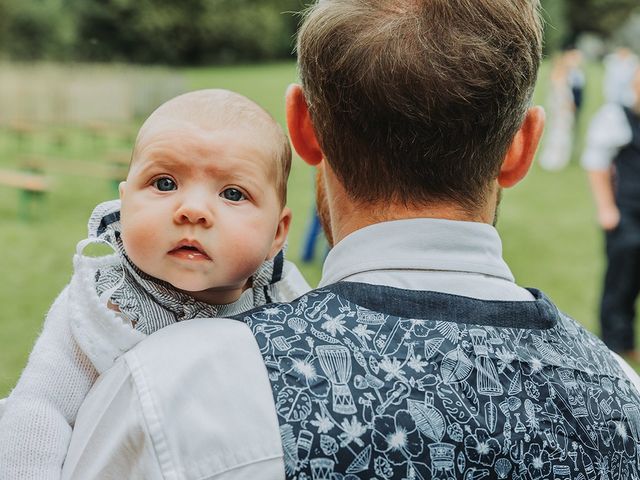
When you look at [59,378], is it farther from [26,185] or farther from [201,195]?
[26,185]

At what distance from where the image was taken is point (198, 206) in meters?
1.48

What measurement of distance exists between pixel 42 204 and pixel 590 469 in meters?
10.2

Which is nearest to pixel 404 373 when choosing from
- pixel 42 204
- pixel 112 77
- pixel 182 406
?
pixel 182 406

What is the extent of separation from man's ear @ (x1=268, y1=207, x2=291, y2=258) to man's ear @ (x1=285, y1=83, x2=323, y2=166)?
0.82 feet

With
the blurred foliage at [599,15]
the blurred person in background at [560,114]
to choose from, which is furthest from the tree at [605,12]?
the blurred person in background at [560,114]

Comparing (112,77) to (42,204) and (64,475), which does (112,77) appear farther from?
(64,475)

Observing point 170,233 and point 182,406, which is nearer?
point 182,406

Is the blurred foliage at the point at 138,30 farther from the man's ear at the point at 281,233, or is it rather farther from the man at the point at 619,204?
the man's ear at the point at 281,233

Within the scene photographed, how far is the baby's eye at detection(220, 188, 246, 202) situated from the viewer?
1.56 metres

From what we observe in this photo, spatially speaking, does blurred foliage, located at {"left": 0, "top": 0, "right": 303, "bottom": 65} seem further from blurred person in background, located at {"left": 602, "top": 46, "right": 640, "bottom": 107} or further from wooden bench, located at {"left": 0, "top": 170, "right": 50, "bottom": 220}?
wooden bench, located at {"left": 0, "top": 170, "right": 50, "bottom": 220}

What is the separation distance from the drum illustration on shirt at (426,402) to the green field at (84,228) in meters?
2.51

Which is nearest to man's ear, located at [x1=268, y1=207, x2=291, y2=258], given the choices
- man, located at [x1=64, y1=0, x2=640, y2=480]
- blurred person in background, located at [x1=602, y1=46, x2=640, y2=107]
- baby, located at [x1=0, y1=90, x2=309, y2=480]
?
baby, located at [x1=0, y1=90, x2=309, y2=480]

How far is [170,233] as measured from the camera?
1.48m

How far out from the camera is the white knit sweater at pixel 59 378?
1.41 meters
